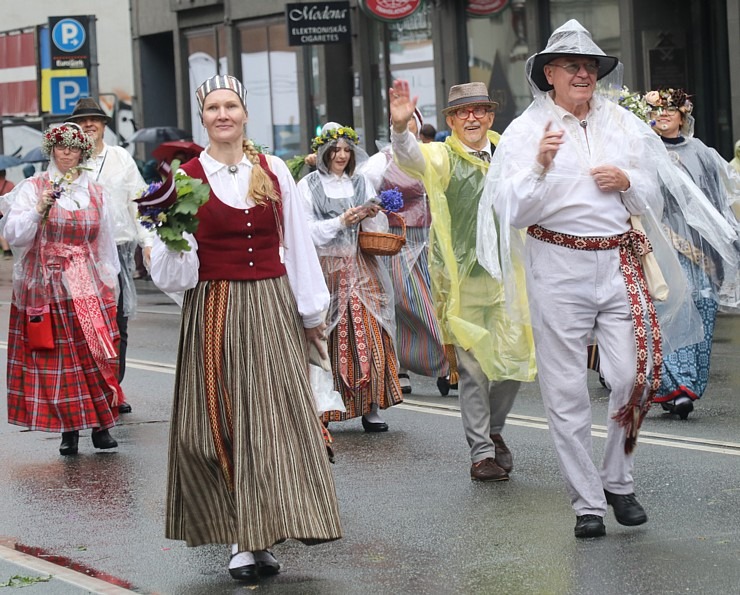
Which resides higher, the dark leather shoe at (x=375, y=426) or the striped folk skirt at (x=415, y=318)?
the striped folk skirt at (x=415, y=318)

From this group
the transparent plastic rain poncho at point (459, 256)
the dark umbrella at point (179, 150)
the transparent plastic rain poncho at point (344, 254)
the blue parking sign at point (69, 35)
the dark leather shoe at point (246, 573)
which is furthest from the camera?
the blue parking sign at point (69, 35)

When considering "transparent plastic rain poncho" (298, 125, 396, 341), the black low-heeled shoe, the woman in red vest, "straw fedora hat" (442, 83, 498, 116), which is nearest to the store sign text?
"transparent plastic rain poncho" (298, 125, 396, 341)

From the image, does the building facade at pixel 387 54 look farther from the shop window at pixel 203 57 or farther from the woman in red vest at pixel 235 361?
the woman in red vest at pixel 235 361

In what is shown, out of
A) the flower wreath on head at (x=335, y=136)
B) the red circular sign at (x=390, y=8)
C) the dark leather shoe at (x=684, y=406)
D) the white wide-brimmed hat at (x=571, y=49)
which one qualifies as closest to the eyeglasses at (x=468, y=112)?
the white wide-brimmed hat at (x=571, y=49)

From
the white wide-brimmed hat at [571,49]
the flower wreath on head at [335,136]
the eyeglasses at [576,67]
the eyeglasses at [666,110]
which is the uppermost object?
the white wide-brimmed hat at [571,49]

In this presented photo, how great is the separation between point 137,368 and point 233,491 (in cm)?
725

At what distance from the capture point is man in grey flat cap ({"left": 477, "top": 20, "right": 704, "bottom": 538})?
6.48m

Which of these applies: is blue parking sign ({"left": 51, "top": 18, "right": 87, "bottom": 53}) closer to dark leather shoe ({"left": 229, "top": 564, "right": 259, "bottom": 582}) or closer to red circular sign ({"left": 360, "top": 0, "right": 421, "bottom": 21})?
red circular sign ({"left": 360, "top": 0, "right": 421, "bottom": 21})

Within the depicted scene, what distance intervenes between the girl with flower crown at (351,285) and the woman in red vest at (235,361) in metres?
3.54

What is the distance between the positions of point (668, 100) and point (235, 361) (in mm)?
4861

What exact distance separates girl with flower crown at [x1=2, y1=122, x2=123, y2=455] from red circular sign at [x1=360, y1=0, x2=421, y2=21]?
16.2m

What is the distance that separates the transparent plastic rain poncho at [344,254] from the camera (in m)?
9.90

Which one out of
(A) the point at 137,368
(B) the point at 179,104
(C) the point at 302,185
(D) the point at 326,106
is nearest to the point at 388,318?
(C) the point at 302,185

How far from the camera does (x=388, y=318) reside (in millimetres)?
10047
